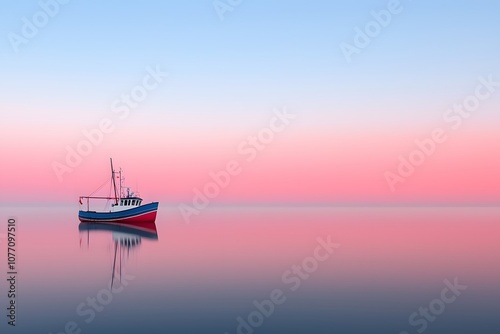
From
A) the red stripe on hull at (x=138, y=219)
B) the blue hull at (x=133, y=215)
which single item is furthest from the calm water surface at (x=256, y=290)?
the red stripe on hull at (x=138, y=219)

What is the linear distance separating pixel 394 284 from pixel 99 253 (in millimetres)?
26983

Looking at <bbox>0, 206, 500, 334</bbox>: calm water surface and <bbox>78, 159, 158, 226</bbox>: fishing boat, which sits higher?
<bbox>78, 159, 158, 226</bbox>: fishing boat

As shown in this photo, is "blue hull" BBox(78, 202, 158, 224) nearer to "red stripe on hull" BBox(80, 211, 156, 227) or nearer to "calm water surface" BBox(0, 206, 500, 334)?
"red stripe on hull" BBox(80, 211, 156, 227)

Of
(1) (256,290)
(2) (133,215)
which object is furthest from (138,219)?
(1) (256,290)

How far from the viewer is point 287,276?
97.6 feet

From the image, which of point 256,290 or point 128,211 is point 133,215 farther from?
point 256,290

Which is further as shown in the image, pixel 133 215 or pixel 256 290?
pixel 133 215

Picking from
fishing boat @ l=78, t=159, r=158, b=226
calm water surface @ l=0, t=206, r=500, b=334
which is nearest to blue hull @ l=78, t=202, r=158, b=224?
fishing boat @ l=78, t=159, r=158, b=226

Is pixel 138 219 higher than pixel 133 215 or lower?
lower

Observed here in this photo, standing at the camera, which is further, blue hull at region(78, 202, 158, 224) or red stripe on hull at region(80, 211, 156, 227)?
red stripe on hull at region(80, 211, 156, 227)

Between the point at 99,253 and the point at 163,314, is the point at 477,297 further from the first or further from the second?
the point at 99,253

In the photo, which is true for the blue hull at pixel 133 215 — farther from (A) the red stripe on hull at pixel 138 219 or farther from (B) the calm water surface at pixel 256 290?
(B) the calm water surface at pixel 256 290

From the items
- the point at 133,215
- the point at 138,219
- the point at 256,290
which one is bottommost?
the point at 256,290

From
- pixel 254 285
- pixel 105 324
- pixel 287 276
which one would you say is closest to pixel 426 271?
pixel 287 276
